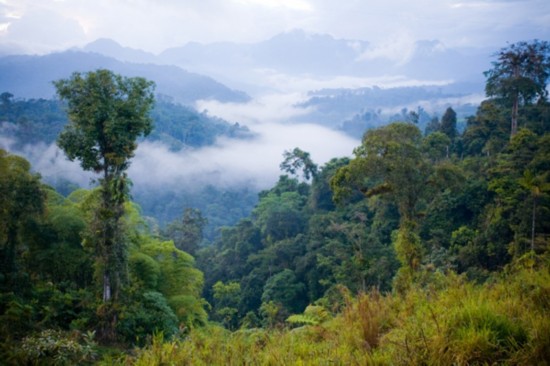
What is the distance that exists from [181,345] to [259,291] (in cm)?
2224

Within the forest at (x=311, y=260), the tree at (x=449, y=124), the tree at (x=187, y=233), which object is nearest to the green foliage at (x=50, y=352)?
the forest at (x=311, y=260)

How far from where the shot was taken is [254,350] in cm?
330

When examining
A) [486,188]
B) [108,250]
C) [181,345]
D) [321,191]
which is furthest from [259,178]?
[181,345]

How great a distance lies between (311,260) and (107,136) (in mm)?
16427

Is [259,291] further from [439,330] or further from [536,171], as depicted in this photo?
[439,330]

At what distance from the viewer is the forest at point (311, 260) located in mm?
3137

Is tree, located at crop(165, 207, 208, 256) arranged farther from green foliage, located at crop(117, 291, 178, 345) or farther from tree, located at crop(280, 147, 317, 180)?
green foliage, located at crop(117, 291, 178, 345)

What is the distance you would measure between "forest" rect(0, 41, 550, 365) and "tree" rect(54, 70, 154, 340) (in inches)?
1.3

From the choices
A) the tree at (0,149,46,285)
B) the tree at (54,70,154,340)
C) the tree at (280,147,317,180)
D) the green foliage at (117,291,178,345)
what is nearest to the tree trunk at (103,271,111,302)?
the tree at (54,70,154,340)

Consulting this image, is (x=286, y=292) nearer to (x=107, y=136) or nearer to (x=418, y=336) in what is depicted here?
(x=107, y=136)

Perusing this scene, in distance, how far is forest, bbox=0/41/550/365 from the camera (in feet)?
10.3

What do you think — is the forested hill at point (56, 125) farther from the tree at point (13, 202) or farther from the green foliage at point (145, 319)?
the green foliage at point (145, 319)

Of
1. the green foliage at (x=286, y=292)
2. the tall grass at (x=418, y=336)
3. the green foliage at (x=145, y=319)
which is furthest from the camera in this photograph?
the green foliage at (x=286, y=292)

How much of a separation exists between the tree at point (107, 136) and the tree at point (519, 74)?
913 inches
